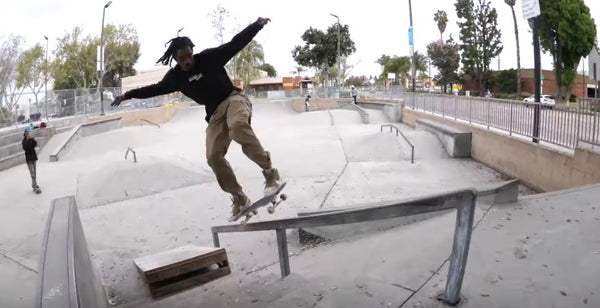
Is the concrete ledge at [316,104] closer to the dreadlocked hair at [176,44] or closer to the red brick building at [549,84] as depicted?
the red brick building at [549,84]

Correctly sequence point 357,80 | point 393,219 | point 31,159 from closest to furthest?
1. point 393,219
2. point 31,159
3. point 357,80

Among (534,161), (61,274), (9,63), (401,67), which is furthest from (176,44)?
(401,67)

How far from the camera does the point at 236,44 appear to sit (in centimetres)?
480

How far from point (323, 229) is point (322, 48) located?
64365 millimetres

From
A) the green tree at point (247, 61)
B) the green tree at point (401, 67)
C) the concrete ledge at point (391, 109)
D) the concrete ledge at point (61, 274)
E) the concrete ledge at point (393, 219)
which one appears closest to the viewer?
the concrete ledge at point (61, 274)

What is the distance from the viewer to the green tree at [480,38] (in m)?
58.5

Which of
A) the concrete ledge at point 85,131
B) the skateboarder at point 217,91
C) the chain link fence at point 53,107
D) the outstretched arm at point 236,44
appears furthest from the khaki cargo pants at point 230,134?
the chain link fence at point 53,107

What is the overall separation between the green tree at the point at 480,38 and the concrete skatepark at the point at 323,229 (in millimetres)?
41418

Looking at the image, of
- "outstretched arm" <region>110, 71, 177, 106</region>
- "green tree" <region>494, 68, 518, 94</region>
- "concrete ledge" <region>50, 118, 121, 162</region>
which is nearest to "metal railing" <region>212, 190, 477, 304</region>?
"outstretched arm" <region>110, 71, 177, 106</region>

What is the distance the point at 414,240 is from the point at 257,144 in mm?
1910

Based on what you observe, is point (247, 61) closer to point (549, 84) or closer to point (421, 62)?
point (421, 62)

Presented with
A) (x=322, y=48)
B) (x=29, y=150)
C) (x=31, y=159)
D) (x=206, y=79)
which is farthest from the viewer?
(x=322, y=48)

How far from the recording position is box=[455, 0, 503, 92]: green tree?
2304 inches

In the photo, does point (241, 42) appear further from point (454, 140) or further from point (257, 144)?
point (454, 140)
